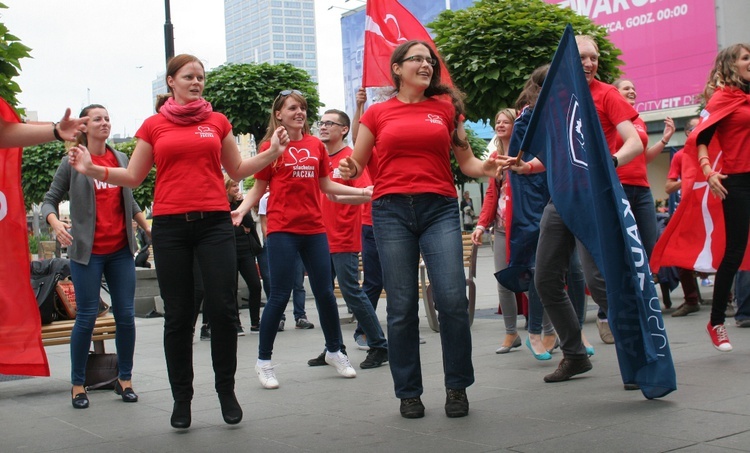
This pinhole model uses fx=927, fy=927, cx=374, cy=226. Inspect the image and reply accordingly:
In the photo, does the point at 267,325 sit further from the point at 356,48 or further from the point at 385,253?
the point at 356,48

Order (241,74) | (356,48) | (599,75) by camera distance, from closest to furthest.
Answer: (599,75) < (241,74) < (356,48)

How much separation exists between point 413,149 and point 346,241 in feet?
9.54

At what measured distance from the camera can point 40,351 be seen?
4.61 meters

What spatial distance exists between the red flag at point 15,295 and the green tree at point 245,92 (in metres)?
14.4

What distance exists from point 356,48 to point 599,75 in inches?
1995

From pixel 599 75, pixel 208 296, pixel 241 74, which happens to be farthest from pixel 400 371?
pixel 241 74

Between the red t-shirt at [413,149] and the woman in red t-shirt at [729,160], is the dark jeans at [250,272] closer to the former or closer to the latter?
the woman in red t-shirt at [729,160]

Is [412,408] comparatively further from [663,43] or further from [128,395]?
[663,43]

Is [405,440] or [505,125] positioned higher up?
[505,125]

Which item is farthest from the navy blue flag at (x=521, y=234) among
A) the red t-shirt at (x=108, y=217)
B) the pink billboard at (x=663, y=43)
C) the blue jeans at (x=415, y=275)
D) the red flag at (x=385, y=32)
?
the pink billboard at (x=663, y=43)

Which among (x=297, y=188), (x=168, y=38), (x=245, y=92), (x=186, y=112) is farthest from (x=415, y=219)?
(x=245, y=92)

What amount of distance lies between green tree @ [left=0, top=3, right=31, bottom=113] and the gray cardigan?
762 mm

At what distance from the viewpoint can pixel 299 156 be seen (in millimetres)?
6711

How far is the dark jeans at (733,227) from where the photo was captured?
21.2ft
